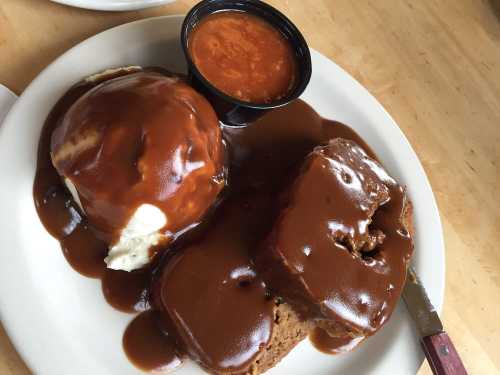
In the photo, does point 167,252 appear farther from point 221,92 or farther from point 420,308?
point 420,308

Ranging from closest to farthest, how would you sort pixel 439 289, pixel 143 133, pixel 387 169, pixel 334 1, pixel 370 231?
pixel 143 133, pixel 370 231, pixel 439 289, pixel 387 169, pixel 334 1

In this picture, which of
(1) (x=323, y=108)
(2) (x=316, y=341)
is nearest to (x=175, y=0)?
(1) (x=323, y=108)

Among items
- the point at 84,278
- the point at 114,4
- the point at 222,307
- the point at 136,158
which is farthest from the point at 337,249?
the point at 114,4

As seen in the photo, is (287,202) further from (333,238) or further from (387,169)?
(387,169)

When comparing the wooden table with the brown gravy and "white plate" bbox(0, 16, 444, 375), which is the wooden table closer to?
"white plate" bbox(0, 16, 444, 375)

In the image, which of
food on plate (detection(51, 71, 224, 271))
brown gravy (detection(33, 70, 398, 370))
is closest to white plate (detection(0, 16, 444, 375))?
brown gravy (detection(33, 70, 398, 370))

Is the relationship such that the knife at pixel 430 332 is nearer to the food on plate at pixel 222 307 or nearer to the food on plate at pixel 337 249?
the food on plate at pixel 337 249

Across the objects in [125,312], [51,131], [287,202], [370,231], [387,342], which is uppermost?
[51,131]

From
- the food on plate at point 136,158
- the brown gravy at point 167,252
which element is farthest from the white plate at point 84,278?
the food on plate at point 136,158

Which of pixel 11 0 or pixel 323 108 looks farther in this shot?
pixel 323 108
